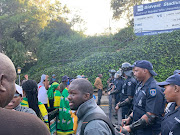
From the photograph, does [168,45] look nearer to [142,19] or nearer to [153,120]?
[142,19]

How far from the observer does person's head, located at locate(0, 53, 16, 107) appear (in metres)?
0.98

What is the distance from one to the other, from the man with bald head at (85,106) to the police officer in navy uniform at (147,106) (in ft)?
3.44

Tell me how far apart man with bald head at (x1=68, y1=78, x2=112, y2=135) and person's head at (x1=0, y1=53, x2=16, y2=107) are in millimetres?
964

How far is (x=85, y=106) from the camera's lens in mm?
2020

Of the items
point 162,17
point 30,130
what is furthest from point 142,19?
point 30,130

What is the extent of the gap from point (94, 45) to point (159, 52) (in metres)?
8.19

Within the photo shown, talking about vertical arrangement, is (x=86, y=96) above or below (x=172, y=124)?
above

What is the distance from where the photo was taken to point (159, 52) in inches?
573

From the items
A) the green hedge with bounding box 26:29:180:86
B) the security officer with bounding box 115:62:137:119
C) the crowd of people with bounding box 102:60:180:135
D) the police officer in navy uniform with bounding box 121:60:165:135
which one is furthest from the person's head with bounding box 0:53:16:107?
the green hedge with bounding box 26:29:180:86

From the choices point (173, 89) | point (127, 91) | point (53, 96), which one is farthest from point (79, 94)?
point (53, 96)

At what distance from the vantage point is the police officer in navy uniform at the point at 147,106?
2.98 meters

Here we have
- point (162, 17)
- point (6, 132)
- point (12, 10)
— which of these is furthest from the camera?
point (12, 10)

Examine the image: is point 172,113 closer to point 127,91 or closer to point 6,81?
point 6,81

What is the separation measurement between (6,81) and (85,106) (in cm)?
118
